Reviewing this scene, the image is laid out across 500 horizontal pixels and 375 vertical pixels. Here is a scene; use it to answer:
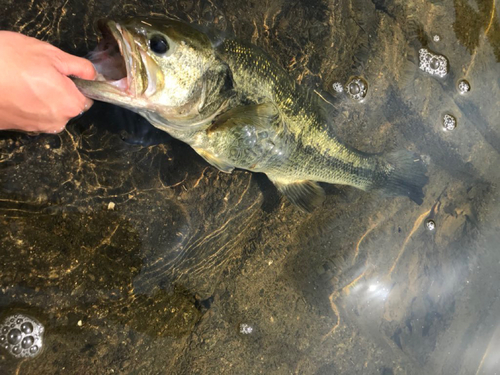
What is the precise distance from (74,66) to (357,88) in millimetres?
3131

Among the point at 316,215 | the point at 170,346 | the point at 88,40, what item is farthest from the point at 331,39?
the point at 170,346

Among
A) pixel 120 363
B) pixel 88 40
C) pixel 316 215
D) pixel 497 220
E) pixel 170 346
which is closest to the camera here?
pixel 88 40

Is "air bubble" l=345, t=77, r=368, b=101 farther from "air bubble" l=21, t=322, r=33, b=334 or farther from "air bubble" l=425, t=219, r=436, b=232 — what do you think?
"air bubble" l=21, t=322, r=33, b=334

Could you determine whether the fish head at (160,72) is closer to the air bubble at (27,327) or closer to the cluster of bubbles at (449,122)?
the air bubble at (27,327)

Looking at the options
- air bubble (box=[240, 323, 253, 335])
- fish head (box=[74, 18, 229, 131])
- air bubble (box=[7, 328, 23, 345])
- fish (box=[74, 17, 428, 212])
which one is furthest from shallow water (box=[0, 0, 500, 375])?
fish head (box=[74, 18, 229, 131])

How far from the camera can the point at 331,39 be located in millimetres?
3928

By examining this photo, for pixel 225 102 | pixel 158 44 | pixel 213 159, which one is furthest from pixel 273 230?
pixel 158 44

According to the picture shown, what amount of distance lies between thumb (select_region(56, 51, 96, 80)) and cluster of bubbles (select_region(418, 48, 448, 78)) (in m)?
4.01

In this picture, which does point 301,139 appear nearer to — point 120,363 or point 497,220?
point 120,363

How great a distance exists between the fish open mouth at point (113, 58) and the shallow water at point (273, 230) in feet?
1.67

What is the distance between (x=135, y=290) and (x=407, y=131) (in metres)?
3.74

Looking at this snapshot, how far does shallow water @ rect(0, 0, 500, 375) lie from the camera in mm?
2877

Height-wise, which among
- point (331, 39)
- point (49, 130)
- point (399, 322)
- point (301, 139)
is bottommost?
point (399, 322)

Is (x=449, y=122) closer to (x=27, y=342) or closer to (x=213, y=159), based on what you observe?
(x=213, y=159)
